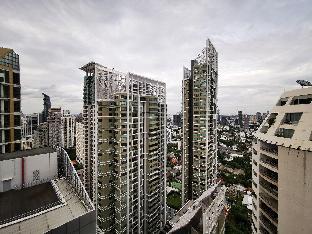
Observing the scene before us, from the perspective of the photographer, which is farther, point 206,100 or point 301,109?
point 206,100

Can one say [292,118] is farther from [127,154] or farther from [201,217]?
[127,154]

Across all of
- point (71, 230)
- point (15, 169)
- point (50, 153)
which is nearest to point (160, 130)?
point (50, 153)

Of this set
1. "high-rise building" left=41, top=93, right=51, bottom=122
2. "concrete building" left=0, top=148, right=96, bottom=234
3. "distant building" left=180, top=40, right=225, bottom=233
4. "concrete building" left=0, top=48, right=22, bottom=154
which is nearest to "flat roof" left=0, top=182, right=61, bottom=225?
"concrete building" left=0, top=148, right=96, bottom=234

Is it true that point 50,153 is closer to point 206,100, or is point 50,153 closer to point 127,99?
point 127,99

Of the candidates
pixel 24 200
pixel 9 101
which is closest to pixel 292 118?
pixel 24 200

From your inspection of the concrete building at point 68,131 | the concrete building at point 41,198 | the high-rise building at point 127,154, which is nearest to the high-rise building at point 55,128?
the concrete building at point 68,131

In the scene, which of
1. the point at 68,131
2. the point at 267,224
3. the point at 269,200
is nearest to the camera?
the point at 269,200

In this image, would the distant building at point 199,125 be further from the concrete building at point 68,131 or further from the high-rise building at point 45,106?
the high-rise building at point 45,106
